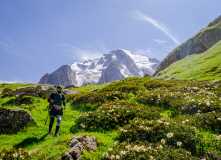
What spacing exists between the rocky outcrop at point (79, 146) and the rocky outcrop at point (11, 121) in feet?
17.9

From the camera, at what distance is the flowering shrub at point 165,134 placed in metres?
6.33

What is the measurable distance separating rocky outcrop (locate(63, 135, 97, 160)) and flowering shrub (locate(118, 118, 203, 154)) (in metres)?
2.01

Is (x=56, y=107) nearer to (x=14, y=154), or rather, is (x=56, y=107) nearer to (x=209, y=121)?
(x=14, y=154)

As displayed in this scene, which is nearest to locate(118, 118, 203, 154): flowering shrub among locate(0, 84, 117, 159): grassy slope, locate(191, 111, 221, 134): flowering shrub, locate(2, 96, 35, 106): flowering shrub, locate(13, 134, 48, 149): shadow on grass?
locate(0, 84, 117, 159): grassy slope

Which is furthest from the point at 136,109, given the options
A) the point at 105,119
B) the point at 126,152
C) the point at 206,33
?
the point at 206,33

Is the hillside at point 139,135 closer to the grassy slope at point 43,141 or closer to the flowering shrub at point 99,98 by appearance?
the grassy slope at point 43,141

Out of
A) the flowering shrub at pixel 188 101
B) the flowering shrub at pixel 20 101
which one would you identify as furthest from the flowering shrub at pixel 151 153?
the flowering shrub at pixel 20 101

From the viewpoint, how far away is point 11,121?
9531 mm

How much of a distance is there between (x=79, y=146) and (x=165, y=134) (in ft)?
15.6

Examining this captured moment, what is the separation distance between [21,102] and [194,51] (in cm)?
13845

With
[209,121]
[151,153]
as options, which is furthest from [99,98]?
[209,121]

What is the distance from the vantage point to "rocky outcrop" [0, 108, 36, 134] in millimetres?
9344

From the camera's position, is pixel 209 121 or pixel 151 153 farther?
pixel 209 121

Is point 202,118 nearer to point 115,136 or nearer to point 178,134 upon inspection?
point 178,134
